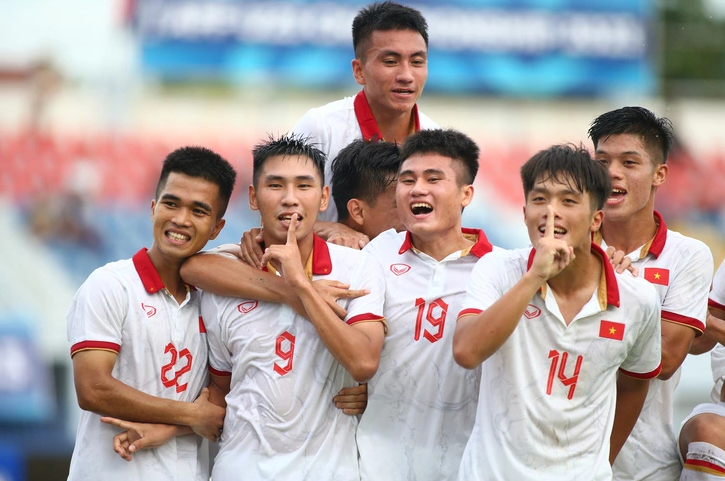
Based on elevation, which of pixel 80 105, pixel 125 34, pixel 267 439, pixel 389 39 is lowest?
pixel 267 439

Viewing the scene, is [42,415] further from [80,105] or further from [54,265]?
[80,105]

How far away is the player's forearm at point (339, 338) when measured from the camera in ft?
12.7

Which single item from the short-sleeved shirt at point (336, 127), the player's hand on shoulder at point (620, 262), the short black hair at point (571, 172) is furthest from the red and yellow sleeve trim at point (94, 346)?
the player's hand on shoulder at point (620, 262)

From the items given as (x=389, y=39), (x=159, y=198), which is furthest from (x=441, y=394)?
(x=389, y=39)

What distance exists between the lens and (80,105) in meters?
12.0

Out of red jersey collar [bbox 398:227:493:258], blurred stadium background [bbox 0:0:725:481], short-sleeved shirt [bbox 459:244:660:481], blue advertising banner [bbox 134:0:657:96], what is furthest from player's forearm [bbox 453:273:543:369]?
blue advertising banner [bbox 134:0:657:96]

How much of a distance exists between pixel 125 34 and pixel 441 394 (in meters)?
9.06

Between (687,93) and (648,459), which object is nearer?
(648,459)

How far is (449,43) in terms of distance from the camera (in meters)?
12.6

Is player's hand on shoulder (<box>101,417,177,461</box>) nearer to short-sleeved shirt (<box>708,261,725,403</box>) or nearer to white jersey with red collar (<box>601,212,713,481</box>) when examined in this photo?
white jersey with red collar (<box>601,212,713,481</box>)

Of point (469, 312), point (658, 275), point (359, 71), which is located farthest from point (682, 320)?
point (359, 71)

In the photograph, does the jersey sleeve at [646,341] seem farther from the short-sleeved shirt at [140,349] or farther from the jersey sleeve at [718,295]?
the short-sleeved shirt at [140,349]

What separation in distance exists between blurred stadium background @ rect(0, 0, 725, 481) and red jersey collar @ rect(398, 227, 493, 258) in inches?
288

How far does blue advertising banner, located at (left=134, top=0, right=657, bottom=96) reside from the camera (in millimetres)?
12227
